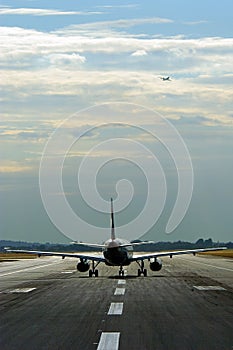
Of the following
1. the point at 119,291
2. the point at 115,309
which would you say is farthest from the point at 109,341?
the point at 119,291

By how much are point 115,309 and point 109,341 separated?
8.69m

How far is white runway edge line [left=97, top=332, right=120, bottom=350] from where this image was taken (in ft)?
54.9

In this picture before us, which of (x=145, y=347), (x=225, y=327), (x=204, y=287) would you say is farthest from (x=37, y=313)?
(x=204, y=287)

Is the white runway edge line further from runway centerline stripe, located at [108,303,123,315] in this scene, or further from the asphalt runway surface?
runway centerline stripe, located at [108,303,123,315]

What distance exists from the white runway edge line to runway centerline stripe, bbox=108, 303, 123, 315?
571 cm

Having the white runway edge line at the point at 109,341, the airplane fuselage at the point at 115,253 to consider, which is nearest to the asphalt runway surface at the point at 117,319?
the white runway edge line at the point at 109,341

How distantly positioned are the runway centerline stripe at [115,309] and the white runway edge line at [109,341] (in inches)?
225

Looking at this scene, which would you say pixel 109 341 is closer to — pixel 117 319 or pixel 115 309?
pixel 117 319

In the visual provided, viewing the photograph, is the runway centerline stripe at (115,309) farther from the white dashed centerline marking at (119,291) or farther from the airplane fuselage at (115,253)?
the airplane fuselage at (115,253)

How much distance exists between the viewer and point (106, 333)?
19.3 m

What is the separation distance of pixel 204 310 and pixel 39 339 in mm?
8984

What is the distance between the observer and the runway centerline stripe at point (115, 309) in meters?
25.0

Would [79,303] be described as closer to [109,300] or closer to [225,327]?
[109,300]

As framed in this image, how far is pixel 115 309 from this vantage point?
26.4 metres
